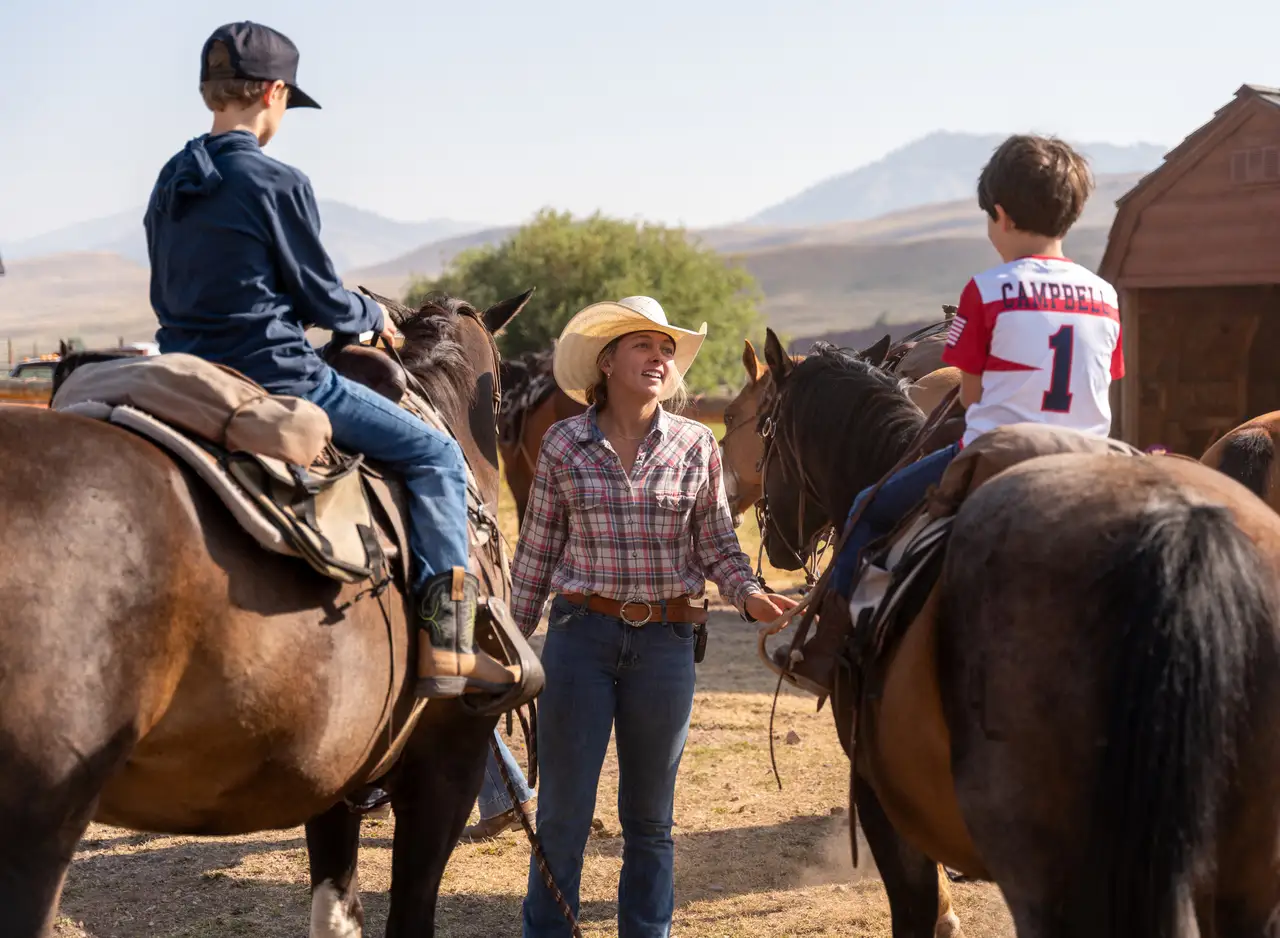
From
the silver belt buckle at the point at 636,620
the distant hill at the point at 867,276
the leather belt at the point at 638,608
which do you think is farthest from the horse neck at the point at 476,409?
the distant hill at the point at 867,276

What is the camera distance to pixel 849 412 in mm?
4809

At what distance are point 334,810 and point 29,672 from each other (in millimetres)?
1837

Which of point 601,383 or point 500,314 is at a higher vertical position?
point 500,314

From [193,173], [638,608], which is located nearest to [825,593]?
[638,608]

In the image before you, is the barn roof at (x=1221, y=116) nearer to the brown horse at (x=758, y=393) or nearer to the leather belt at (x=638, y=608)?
the brown horse at (x=758, y=393)

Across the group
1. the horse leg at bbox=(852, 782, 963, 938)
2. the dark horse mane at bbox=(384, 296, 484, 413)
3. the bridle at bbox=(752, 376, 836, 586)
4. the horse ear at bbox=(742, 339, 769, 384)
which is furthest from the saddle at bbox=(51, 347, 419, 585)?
the horse ear at bbox=(742, 339, 769, 384)

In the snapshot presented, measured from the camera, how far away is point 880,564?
3.31m

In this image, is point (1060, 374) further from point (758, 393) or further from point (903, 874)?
point (758, 393)

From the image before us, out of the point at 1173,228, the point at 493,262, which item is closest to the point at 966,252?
the point at 493,262

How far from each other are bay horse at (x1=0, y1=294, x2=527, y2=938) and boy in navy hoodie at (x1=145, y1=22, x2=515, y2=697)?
146mm

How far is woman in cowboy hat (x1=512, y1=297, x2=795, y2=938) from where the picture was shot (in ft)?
13.1

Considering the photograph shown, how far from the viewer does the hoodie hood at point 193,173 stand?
3.18 metres

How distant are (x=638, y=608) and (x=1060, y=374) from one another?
1.49 m

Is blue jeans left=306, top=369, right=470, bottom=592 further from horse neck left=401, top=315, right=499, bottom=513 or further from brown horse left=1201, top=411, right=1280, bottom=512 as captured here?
brown horse left=1201, top=411, right=1280, bottom=512
